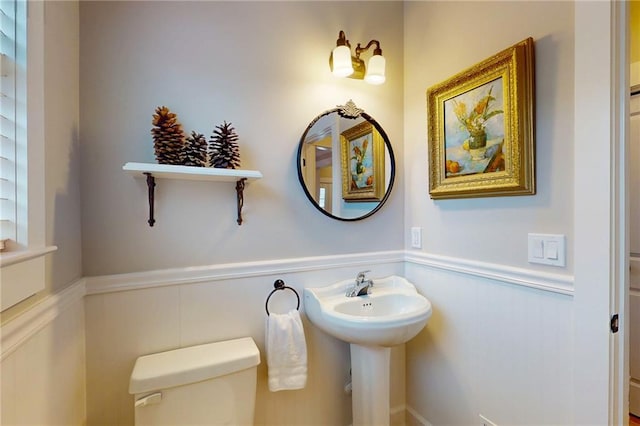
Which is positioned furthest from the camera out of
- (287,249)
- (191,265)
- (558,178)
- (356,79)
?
(356,79)

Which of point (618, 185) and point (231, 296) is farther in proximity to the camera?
point (231, 296)

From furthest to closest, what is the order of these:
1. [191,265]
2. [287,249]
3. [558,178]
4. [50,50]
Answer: [287,249]
[191,265]
[558,178]
[50,50]

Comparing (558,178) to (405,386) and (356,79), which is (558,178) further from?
(405,386)

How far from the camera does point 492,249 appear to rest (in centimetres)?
123

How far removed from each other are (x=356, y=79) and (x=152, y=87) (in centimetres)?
98

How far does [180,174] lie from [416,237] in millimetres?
1216

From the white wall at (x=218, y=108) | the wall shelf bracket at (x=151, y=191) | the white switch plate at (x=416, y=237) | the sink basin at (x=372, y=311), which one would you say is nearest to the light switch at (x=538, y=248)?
the sink basin at (x=372, y=311)

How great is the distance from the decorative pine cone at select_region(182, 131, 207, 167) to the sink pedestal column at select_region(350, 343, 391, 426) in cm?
106

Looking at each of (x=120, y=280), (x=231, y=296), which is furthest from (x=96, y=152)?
(x=231, y=296)

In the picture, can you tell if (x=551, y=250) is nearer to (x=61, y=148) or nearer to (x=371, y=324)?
(x=371, y=324)

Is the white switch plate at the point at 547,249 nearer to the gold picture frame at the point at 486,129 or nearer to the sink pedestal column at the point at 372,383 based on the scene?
the gold picture frame at the point at 486,129

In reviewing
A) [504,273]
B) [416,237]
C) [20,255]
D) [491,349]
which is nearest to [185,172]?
[20,255]

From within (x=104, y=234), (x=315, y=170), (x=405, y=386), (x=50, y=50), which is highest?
(x=50, y=50)

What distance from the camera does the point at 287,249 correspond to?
1.40m
